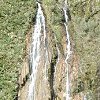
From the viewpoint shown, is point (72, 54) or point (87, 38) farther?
point (87, 38)

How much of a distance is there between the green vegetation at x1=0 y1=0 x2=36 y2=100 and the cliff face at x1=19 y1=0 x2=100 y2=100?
54 cm

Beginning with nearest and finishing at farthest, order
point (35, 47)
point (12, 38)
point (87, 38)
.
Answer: point (35, 47)
point (12, 38)
point (87, 38)

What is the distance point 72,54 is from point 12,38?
128 inches

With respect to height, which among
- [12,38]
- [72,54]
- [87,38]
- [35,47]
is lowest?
[72,54]

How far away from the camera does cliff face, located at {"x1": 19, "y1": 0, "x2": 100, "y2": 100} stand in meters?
16.0

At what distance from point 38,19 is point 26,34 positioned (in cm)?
116

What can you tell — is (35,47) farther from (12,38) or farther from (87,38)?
(87,38)

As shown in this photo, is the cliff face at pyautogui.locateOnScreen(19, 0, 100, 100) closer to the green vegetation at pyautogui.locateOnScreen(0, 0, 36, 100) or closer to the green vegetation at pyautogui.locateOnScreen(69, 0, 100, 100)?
the green vegetation at pyautogui.locateOnScreen(69, 0, 100, 100)

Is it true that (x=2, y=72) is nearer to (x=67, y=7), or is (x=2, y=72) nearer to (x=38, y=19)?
(x=38, y=19)

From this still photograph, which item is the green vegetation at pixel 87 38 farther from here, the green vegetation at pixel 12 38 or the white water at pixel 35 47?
the green vegetation at pixel 12 38

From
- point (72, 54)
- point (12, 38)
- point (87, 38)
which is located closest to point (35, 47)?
point (12, 38)

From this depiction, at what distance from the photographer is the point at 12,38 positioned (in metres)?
17.6

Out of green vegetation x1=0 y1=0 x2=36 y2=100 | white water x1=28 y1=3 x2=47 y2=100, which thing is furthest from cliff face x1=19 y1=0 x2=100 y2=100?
green vegetation x1=0 y1=0 x2=36 y2=100

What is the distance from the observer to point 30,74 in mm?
16109
